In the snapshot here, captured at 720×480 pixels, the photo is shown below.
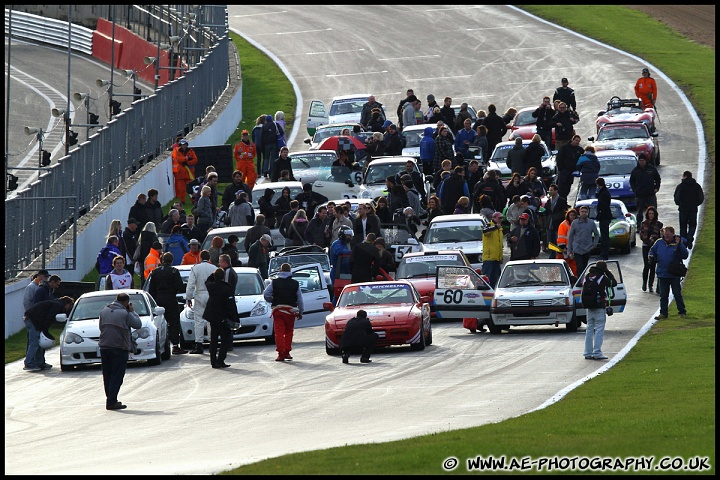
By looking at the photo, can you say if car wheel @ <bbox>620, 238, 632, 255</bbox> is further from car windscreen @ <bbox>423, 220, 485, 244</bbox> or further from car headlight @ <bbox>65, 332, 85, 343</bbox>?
car headlight @ <bbox>65, 332, 85, 343</bbox>

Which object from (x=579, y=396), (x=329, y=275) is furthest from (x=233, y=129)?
(x=579, y=396)

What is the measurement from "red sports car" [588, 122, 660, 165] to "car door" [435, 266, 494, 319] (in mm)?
15234

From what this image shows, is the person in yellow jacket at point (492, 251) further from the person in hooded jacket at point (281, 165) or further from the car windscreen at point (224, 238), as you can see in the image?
the person in hooded jacket at point (281, 165)

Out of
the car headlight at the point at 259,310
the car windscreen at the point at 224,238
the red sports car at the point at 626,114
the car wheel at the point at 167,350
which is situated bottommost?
the car wheel at the point at 167,350

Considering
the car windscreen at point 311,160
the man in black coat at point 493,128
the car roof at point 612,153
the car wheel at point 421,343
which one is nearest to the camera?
the car wheel at point 421,343

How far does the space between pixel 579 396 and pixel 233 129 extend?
113 ft

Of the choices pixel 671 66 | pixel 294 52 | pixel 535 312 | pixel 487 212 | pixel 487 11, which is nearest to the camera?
pixel 535 312

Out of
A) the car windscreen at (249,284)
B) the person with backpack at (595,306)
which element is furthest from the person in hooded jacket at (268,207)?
the person with backpack at (595,306)

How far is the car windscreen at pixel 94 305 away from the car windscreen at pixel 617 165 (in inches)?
621

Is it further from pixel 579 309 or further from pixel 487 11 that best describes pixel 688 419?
pixel 487 11

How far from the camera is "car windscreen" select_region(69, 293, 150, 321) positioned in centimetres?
2328

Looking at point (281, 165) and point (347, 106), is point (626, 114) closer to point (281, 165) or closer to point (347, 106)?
point (347, 106)

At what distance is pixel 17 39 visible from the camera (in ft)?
212

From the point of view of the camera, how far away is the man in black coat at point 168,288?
2378 centimetres
